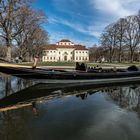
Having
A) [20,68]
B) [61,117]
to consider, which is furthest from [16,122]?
[20,68]

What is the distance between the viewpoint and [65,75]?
17391 mm

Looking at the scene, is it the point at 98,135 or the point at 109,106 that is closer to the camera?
the point at 98,135

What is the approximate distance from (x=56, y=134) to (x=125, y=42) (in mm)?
68752

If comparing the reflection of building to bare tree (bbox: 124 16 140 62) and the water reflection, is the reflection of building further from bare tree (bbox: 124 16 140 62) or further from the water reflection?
the water reflection

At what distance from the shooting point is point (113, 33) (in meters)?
75.3

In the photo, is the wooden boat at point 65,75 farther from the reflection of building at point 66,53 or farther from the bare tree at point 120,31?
the reflection of building at point 66,53

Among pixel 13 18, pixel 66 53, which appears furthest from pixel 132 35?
pixel 66 53

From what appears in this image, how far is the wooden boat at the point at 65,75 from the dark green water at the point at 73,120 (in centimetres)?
463

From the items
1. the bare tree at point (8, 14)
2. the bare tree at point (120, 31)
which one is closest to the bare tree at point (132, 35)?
the bare tree at point (120, 31)

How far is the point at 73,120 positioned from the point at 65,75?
9499 millimetres

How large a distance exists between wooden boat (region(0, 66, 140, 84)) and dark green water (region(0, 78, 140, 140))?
15.2 feet

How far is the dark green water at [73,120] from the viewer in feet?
20.9

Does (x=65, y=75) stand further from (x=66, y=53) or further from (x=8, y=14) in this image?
(x=66, y=53)

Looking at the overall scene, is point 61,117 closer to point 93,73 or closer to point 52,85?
point 52,85
